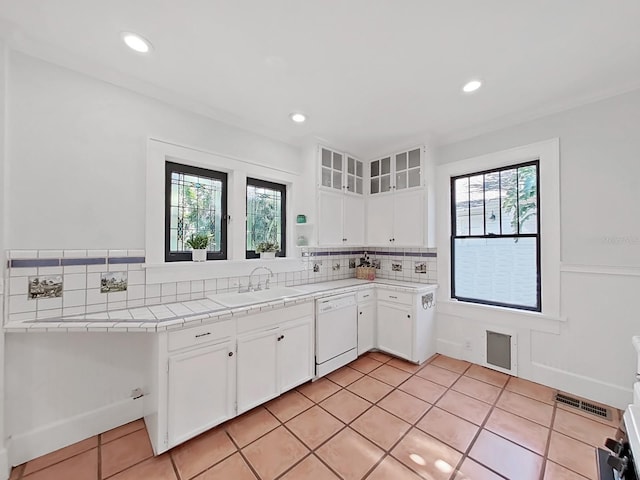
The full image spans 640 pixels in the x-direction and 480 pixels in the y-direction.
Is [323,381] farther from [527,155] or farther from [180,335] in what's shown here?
[527,155]

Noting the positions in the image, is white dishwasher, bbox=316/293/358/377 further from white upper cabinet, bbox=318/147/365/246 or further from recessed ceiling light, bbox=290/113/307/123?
recessed ceiling light, bbox=290/113/307/123

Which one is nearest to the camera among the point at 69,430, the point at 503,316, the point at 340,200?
the point at 69,430

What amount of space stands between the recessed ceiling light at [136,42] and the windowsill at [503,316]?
12.1 feet

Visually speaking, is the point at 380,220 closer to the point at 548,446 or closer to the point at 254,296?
the point at 254,296

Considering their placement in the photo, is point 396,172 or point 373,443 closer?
point 373,443

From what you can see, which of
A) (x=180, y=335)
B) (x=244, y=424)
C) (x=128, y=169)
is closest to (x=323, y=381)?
(x=244, y=424)

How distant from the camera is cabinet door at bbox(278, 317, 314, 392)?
Answer: 235cm

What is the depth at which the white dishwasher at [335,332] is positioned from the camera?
2.69 metres

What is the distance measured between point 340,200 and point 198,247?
183 cm

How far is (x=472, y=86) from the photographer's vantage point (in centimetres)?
215

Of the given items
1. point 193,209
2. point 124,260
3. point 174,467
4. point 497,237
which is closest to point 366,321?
point 497,237

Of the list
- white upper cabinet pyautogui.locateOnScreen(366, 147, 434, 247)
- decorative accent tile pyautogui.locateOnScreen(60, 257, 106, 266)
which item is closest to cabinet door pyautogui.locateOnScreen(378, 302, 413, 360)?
white upper cabinet pyautogui.locateOnScreen(366, 147, 434, 247)

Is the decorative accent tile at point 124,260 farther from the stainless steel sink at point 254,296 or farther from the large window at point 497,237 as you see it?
the large window at point 497,237

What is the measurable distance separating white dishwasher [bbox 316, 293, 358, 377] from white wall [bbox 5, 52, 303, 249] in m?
1.79
